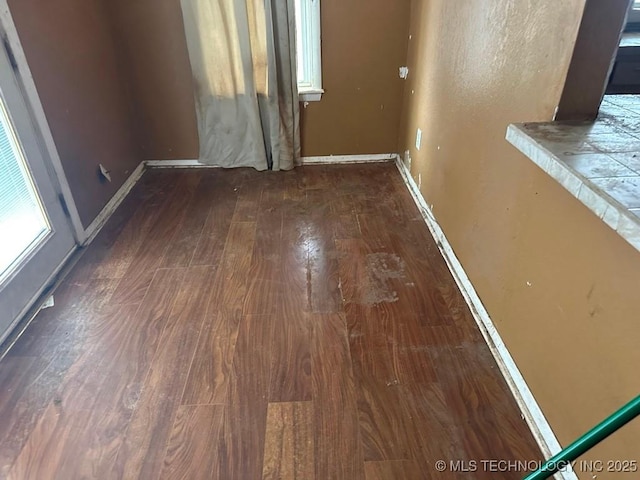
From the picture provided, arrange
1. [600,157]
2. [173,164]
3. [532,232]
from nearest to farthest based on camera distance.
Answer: [600,157] → [532,232] → [173,164]

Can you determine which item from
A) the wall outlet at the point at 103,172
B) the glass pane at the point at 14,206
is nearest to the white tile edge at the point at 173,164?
the wall outlet at the point at 103,172

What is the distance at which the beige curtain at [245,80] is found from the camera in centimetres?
290

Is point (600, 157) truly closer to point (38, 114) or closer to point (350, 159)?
point (38, 114)

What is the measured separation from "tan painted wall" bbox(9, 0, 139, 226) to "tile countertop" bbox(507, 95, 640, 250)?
2.17 m

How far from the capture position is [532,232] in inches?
58.2

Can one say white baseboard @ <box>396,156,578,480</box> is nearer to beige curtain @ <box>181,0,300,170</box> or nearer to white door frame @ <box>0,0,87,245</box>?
beige curtain @ <box>181,0,300,170</box>

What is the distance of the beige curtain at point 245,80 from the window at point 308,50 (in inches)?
4.8

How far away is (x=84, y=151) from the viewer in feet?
8.48

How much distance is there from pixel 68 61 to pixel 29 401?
178 cm

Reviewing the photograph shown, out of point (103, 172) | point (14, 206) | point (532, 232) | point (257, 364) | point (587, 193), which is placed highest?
point (587, 193)

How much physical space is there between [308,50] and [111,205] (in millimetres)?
1668


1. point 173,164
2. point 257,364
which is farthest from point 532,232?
point 173,164

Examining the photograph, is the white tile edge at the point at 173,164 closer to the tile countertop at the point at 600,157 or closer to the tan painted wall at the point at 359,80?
the tan painted wall at the point at 359,80

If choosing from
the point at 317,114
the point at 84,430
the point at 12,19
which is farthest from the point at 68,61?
the point at 84,430
